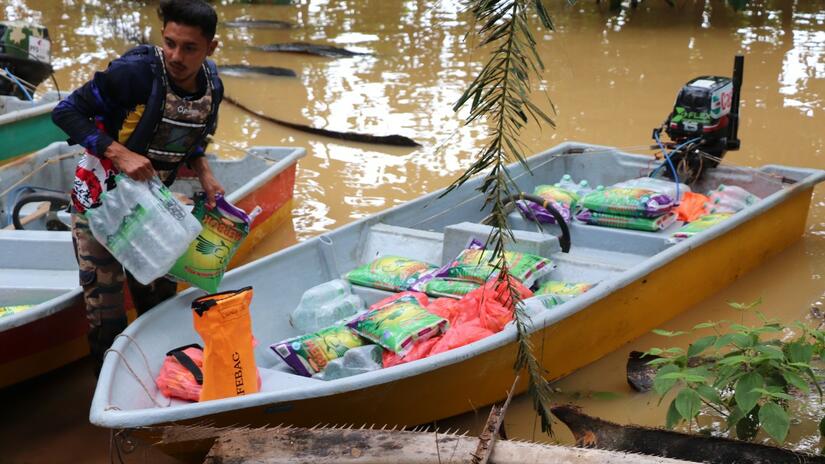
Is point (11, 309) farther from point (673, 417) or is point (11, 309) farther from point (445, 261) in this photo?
point (673, 417)

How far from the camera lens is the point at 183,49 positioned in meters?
3.53

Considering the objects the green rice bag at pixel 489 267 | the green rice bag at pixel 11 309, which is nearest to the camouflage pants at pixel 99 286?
the green rice bag at pixel 11 309

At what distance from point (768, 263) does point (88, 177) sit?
13.2 ft

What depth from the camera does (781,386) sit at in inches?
136

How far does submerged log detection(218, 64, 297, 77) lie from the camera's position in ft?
34.8

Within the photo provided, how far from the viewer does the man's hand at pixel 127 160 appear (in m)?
3.57

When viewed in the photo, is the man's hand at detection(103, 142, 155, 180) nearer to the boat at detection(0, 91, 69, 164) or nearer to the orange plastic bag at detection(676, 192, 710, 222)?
the orange plastic bag at detection(676, 192, 710, 222)

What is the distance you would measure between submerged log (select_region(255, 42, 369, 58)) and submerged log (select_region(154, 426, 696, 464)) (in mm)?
8570

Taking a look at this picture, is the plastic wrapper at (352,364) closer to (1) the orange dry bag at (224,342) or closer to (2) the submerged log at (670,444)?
(1) the orange dry bag at (224,342)

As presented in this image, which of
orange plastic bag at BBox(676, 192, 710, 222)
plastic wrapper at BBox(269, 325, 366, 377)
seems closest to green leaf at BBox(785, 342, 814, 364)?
plastic wrapper at BBox(269, 325, 366, 377)

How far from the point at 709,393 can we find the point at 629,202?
2.19m

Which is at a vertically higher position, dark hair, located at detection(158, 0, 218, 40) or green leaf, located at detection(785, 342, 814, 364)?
dark hair, located at detection(158, 0, 218, 40)

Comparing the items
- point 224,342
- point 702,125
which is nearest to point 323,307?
point 224,342

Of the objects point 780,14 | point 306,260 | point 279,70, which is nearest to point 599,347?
point 306,260
